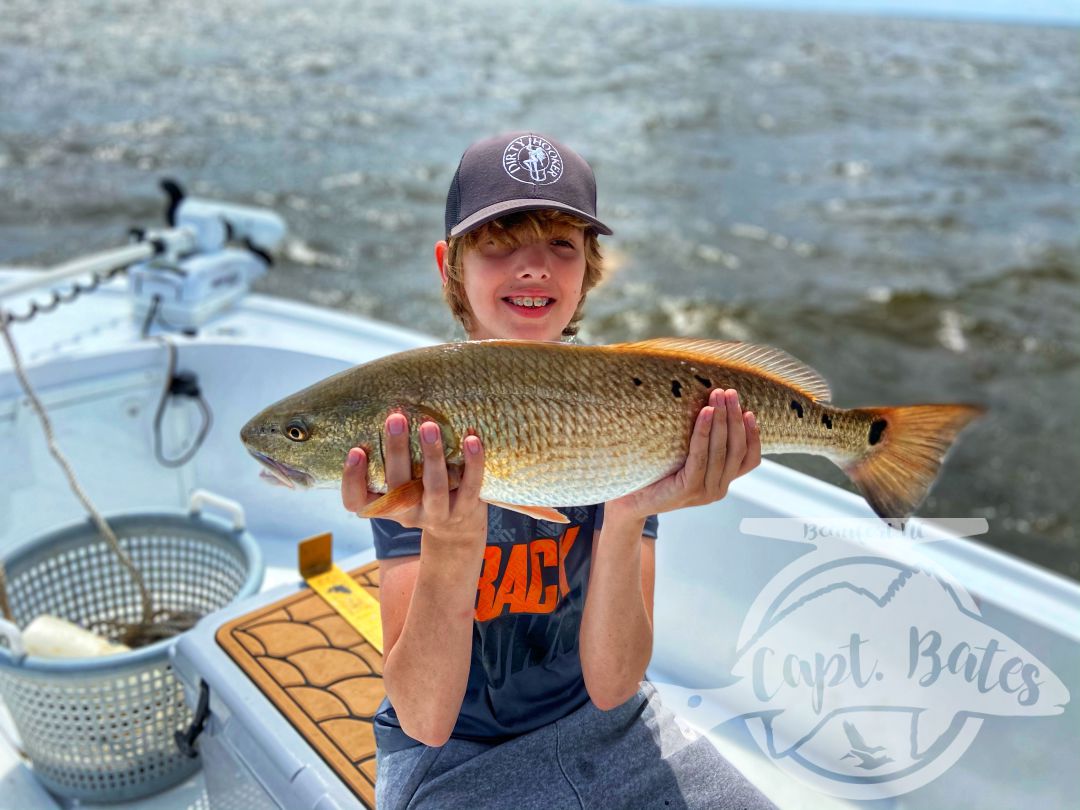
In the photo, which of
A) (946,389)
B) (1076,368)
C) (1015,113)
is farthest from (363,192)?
(1015,113)

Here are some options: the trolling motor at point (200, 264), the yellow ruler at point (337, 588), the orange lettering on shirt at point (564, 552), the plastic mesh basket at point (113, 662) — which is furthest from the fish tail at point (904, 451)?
the trolling motor at point (200, 264)

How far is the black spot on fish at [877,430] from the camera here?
182cm

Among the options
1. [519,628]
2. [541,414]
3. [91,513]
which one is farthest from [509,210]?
[91,513]

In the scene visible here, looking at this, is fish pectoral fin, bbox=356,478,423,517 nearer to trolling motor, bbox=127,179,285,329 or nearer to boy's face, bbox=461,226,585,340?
boy's face, bbox=461,226,585,340

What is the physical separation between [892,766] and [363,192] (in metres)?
15.0

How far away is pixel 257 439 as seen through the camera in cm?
172

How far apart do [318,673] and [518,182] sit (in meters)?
1.54

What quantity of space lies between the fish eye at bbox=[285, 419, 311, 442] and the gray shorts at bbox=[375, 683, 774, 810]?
76 centimetres

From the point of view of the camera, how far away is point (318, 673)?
250 cm

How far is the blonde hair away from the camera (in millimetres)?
1919

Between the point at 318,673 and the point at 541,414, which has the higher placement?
the point at 541,414

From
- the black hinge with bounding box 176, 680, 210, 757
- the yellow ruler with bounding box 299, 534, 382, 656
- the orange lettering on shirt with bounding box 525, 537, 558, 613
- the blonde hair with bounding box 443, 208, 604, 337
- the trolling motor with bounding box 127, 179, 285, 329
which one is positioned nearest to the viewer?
the blonde hair with bounding box 443, 208, 604, 337

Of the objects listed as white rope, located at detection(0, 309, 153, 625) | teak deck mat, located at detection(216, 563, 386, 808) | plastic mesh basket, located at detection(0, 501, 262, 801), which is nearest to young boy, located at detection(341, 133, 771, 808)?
teak deck mat, located at detection(216, 563, 386, 808)
